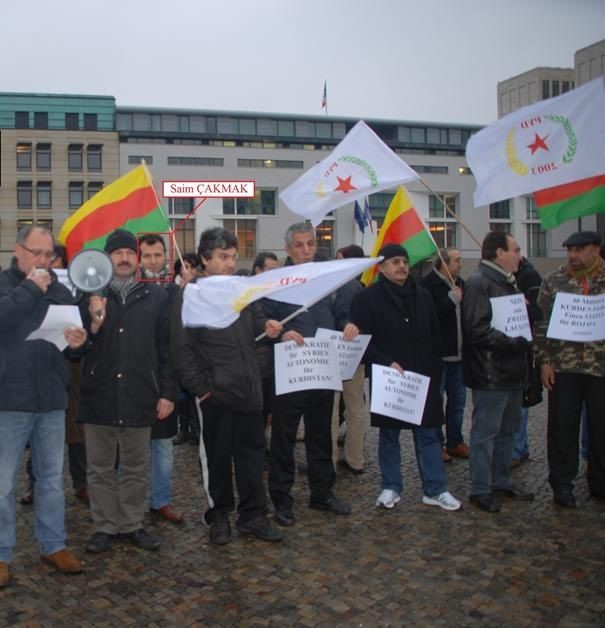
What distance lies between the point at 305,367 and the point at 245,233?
63328 mm

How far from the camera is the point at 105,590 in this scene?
440cm

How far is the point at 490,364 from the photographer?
5.84 metres

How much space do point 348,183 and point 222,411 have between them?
3483 mm

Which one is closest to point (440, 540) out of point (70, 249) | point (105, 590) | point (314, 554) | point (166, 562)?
point (314, 554)

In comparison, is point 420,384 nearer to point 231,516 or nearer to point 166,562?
point 231,516

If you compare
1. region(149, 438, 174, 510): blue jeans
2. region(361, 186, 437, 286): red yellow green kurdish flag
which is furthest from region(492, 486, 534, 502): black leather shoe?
region(149, 438, 174, 510): blue jeans

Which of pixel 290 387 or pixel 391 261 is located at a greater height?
pixel 391 261

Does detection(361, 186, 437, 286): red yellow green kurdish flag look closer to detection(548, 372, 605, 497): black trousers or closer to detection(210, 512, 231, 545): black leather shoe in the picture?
detection(548, 372, 605, 497): black trousers

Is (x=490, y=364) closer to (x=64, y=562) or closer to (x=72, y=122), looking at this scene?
(x=64, y=562)

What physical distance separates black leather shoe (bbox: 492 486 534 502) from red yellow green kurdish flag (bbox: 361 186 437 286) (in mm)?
2680

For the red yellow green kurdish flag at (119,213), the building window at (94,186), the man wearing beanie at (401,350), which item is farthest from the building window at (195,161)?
the man wearing beanie at (401,350)

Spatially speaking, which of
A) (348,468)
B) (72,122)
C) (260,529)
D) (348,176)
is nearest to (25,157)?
(72,122)

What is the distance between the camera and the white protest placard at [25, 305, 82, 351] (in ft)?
14.7

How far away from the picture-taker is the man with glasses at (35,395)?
14.5ft
